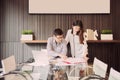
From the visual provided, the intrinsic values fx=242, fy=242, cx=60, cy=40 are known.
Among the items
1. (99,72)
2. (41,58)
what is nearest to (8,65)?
(41,58)

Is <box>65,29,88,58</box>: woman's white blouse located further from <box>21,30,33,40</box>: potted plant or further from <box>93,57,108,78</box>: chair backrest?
<box>93,57,108,78</box>: chair backrest

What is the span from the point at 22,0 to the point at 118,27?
2.31m

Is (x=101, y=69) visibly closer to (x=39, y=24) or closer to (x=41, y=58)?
(x=41, y=58)

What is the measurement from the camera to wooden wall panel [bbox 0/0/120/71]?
5605 millimetres

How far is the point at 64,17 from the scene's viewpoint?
5598mm

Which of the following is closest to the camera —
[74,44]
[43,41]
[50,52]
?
[50,52]

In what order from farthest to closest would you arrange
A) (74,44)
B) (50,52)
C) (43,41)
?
(43,41)
(74,44)
(50,52)

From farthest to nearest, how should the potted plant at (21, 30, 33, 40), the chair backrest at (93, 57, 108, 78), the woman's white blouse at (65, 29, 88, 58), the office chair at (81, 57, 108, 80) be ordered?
the potted plant at (21, 30, 33, 40)
the woman's white blouse at (65, 29, 88, 58)
the chair backrest at (93, 57, 108, 78)
the office chair at (81, 57, 108, 80)

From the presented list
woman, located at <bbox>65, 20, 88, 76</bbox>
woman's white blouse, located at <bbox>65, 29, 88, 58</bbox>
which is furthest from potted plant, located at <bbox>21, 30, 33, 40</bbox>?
woman, located at <bbox>65, 20, 88, 76</bbox>

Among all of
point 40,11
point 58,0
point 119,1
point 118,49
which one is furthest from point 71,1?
point 118,49

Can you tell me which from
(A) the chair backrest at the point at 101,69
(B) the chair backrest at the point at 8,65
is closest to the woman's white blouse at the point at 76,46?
(A) the chair backrest at the point at 101,69

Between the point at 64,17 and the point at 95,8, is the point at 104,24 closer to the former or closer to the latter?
the point at 95,8

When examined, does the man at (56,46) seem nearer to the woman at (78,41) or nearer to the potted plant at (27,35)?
the woman at (78,41)

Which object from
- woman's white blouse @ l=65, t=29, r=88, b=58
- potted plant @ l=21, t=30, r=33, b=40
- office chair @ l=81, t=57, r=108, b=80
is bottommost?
office chair @ l=81, t=57, r=108, b=80
